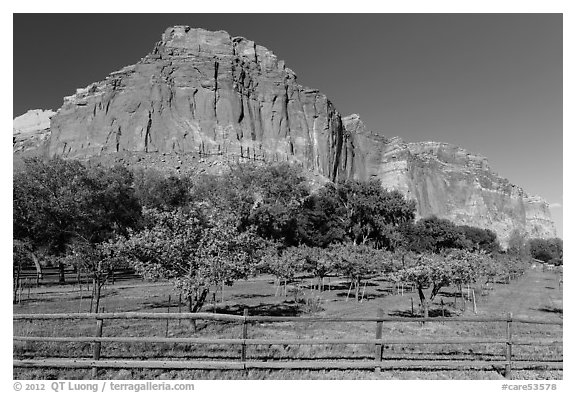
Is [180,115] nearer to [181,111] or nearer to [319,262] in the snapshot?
[181,111]

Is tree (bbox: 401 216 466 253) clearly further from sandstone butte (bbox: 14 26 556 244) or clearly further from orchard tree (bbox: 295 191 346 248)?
sandstone butte (bbox: 14 26 556 244)

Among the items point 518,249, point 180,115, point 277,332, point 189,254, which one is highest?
point 180,115

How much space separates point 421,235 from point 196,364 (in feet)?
258

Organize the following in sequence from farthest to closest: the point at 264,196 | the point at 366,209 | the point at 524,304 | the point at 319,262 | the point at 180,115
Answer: the point at 180,115 < the point at 366,209 < the point at 264,196 < the point at 524,304 < the point at 319,262

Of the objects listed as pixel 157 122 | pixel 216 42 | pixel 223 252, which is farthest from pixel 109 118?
pixel 223 252

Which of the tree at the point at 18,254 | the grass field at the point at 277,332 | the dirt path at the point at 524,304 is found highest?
the tree at the point at 18,254

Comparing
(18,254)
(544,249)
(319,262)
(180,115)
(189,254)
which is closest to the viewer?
(189,254)

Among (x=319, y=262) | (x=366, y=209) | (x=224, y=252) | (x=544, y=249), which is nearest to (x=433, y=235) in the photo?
(x=366, y=209)

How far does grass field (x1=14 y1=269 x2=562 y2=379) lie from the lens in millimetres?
10375

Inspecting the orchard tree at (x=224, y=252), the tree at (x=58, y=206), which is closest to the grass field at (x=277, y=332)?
the orchard tree at (x=224, y=252)

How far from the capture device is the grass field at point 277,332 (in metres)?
10.4

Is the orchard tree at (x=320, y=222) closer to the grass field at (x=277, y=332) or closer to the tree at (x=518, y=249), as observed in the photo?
the grass field at (x=277, y=332)

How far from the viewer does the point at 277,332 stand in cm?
1600

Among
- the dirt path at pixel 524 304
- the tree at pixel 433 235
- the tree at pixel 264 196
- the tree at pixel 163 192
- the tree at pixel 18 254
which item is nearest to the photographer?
the dirt path at pixel 524 304
